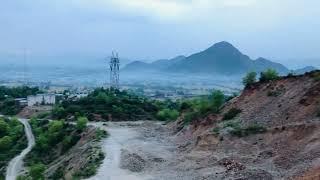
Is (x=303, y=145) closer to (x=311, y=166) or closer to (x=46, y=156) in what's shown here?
(x=311, y=166)

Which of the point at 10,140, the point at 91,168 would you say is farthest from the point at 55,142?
the point at 91,168

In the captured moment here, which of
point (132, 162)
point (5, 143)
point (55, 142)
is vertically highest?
point (132, 162)

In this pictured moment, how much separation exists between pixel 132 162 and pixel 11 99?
72518mm

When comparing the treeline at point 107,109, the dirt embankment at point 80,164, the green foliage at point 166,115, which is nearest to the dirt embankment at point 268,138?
the dirt embankment at point 80,164

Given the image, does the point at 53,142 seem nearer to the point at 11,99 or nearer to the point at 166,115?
the point at 166,115

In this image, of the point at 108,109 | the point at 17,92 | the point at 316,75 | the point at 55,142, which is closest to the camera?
the point at 316,75

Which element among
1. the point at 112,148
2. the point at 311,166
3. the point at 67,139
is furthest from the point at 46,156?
the point at 311,166

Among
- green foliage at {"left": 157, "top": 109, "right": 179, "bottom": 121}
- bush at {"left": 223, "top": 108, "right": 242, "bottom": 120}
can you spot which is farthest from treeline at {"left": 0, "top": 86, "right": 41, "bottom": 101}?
bush at {"left": 223, "top": 108, "right": 242, "bottom": 120}

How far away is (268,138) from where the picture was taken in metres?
38.7

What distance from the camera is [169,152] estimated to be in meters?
44.6

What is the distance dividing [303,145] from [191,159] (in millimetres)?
8221

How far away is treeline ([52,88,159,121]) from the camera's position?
259ft

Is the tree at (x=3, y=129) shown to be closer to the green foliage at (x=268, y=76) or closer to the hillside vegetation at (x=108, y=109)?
the hillside vegetation at (x=108, y=109)

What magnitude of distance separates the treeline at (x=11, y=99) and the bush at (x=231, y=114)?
56.7 metres
